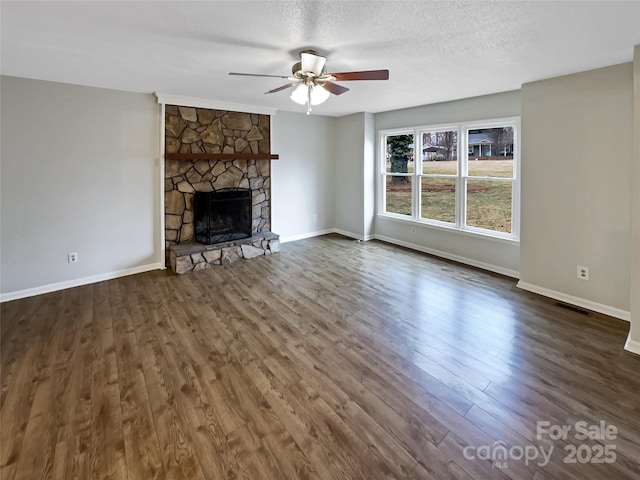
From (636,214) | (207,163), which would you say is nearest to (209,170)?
(207,163)

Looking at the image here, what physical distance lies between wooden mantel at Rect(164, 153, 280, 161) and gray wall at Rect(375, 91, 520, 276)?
89.7 inches

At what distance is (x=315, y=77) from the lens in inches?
112

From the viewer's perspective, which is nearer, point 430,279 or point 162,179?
point 430,279

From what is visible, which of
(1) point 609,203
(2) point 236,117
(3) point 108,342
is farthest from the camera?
(2) point 236,117

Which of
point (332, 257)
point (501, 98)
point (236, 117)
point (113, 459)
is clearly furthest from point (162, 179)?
point (501, 98)

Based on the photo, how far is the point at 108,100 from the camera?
418cm

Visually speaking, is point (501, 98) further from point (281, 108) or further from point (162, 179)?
point (162, 179)

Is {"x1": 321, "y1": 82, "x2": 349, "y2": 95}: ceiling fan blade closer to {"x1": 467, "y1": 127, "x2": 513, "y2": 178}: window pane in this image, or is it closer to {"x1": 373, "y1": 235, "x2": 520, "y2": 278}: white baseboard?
{"x1": 467, "y1": 127, "x2": 513, "y2": 178}: window pane

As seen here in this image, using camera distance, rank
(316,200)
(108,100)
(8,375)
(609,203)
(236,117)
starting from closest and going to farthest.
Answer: (8,375), (609,203), (108,100), (236,117), (316,200)

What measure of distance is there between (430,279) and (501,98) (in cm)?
265

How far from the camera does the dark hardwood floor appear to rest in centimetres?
171

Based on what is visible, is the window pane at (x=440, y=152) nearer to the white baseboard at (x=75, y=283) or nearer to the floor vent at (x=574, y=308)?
the floor vent at (x=574, y=308)

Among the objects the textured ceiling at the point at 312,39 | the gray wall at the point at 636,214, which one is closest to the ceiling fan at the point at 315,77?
the textured ceiling at the point at 312,39

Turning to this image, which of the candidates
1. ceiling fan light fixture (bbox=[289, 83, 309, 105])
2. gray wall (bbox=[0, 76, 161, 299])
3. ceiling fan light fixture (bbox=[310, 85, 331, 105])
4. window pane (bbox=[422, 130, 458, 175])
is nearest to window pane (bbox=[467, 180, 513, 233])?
window pane (bbox=[422, 130, 458, 175])
